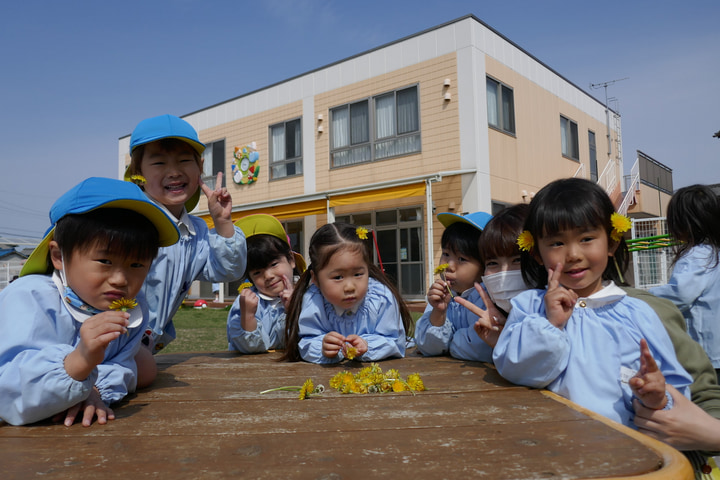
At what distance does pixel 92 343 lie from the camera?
1.38 metres

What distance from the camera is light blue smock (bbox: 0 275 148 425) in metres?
1.38

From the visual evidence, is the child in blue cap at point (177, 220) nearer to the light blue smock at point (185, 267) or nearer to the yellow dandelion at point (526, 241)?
the light blue smock at point (185, 267)

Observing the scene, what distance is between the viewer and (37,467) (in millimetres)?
1072

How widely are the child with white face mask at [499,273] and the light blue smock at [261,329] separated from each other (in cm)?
134

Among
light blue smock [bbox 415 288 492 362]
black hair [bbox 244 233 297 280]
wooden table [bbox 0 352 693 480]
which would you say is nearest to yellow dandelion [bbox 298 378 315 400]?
wooden table [bbox 0 352 693 480]

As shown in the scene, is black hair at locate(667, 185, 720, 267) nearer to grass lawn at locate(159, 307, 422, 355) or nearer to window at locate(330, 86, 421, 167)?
grass lawn at locate(159, 307, 422, 355)

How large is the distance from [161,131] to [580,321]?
208 cm

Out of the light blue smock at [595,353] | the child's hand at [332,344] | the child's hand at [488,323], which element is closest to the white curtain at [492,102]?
the child's hand at [488,323]

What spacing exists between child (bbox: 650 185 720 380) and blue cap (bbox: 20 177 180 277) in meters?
2.69

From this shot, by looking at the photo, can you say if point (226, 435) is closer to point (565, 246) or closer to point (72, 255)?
point (72, 255)

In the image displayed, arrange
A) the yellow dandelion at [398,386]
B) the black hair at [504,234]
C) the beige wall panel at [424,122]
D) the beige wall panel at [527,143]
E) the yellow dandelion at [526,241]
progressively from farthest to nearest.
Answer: the beige wall panel at [527,143], the beige wall panel at [424,122], the black hair at [504,234], the yellow dandelion at [526,241], the yellow dandelion at [398,386]

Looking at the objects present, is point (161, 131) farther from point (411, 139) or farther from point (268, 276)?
point (411, 139)

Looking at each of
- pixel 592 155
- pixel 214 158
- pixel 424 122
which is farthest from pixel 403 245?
pixel 592 155

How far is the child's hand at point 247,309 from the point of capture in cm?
291
